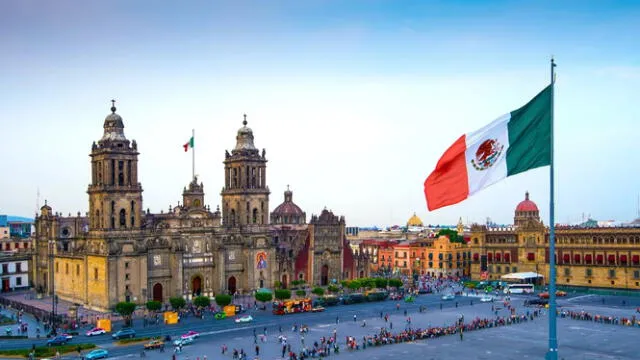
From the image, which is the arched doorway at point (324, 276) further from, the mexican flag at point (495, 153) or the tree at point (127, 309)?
the mexican flag at point (495, 153)

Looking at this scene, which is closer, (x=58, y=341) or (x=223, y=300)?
(x=58, y=341)

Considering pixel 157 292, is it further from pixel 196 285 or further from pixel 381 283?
pixel 381 283

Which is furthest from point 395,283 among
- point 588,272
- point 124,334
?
point 124,334

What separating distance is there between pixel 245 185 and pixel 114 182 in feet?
72.0

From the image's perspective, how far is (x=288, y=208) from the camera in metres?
137

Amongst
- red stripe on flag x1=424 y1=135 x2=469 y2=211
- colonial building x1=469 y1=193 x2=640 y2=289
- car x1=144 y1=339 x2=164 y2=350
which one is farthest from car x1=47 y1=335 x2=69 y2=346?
colonial building x1=469 y1=193 x2=640 y2=289

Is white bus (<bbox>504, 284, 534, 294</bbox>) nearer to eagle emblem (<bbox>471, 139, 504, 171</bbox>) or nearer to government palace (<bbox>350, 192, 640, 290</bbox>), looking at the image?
government palace (<bbox>350, 192, 640, 290</bbox>)

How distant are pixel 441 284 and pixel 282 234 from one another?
27355mm

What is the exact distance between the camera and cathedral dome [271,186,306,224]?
446 ft

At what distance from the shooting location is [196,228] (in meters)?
98.6

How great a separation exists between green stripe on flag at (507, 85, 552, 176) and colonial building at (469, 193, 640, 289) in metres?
92.8

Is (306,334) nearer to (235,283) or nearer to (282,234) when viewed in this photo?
(235,283)

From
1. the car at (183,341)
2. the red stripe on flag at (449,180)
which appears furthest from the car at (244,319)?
the red stripe on flag at (449,180)

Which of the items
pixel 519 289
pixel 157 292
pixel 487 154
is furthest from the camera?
pixel 519 289
